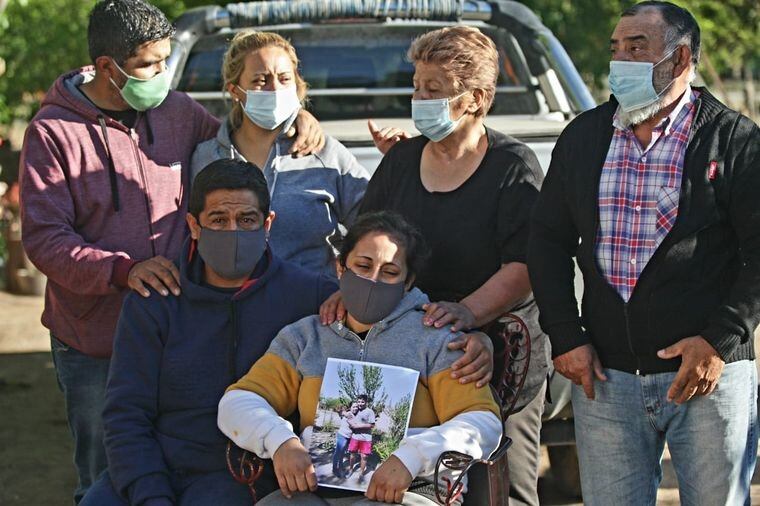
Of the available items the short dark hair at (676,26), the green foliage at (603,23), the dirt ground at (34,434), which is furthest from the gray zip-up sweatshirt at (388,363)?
the green foliage at (603,23)

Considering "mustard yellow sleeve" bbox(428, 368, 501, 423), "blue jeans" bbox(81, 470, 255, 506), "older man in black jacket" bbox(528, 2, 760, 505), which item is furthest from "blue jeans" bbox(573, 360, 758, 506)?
"blue jeans" bbox(81, 470, 255, 506)

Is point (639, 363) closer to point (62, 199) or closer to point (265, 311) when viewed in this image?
point (265, 311)

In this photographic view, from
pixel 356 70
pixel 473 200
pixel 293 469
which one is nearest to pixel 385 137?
pixel 473 200

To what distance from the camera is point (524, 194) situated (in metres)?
3.74

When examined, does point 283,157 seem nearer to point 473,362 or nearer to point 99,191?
point 99,191

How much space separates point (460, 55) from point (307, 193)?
2.57 ft

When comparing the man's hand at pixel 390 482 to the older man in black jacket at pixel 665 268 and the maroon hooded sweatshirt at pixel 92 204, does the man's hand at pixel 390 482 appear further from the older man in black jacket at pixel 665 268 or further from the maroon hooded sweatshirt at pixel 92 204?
the maroon hooded sweatshirt at pixel 92 204

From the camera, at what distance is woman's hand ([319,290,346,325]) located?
3.59m

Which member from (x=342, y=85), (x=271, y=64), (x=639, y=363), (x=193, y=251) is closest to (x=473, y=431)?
(x=639, y=363)

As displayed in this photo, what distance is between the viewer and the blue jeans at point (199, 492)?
356cm

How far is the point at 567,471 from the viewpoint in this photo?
215 inches

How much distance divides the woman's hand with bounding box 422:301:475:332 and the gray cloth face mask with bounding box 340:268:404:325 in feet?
0.34

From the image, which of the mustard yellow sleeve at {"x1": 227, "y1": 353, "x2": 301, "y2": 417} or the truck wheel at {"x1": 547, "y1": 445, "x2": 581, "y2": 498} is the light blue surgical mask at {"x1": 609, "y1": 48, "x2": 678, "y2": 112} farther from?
the truck wheel at {"x1": 547, "y1": 445, "x2": 581, "y2": 498}

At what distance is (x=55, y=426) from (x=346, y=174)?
328 centimetres
